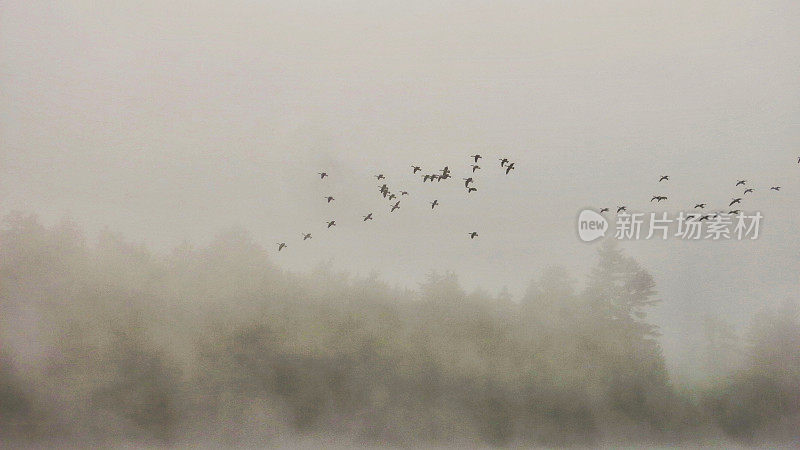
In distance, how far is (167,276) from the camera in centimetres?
1131

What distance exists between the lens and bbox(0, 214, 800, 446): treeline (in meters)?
10.9

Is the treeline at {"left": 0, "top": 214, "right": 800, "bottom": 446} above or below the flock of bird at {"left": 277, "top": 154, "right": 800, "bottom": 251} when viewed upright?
below

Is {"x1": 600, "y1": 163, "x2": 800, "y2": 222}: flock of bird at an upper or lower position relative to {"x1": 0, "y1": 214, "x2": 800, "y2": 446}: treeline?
upper

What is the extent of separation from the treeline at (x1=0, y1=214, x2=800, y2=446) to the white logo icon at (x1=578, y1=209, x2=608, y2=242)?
289 millimetres

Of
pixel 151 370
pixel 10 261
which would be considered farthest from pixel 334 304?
pixel 10 261

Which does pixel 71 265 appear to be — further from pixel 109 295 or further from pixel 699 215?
pixel 699 215

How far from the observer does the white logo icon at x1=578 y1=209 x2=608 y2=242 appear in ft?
38.4

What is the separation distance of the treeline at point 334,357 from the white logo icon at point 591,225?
0.95ft

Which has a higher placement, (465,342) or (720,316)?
(720,316)

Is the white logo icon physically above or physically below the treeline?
above

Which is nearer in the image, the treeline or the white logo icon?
the treeline

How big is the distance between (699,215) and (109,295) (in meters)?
11.0

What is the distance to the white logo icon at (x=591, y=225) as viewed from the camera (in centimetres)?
1170

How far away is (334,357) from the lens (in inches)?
444
